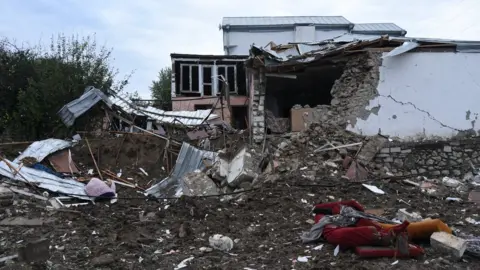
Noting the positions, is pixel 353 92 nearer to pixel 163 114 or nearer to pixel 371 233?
pixel 371 233

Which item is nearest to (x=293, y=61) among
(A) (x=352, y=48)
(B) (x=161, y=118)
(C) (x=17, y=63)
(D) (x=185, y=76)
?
(A) (x=352, y=48)

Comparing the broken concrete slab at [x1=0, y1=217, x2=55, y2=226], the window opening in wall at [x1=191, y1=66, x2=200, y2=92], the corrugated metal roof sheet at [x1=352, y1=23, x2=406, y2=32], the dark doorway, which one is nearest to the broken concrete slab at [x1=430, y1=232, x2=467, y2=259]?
the broken concrete slab at [x1=0, y1=217, x2=55, y2=226]

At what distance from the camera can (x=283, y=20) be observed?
24.8 m

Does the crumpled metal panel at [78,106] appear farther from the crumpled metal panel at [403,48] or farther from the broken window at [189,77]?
the crumpled metal panel at [403,48]

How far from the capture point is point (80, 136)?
1216cm

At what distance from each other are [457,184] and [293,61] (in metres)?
4.10

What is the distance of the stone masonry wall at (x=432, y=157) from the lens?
28.6 ft

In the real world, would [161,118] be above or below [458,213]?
above

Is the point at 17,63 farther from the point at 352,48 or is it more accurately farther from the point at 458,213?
→ the point at 458,213

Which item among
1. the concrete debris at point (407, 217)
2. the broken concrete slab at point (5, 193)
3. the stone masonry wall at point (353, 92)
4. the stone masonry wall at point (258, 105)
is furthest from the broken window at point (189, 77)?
the concrete debris at point (407, 217)

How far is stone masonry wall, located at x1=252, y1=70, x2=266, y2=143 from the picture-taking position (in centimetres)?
967

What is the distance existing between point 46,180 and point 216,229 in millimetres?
4282

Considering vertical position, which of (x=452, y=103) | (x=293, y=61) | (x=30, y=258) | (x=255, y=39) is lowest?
(x=30, y=258)

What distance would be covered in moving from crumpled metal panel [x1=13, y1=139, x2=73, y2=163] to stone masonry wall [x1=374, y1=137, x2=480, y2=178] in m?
7.21
